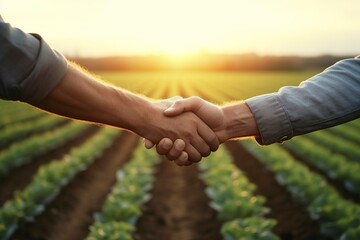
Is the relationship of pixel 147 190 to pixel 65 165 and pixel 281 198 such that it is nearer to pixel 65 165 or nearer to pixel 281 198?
pixel 65 165

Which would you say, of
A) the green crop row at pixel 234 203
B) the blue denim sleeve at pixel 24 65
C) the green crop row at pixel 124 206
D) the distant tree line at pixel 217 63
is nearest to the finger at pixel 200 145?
the green crop row at pixel 234 203

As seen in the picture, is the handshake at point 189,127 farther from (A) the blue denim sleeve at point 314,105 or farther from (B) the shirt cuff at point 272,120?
(A) the blue denim sleeve at point 314,105

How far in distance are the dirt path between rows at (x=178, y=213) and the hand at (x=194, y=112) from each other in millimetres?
2102

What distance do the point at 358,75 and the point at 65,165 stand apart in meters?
5.72

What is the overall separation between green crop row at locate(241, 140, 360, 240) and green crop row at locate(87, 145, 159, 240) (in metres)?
2.06

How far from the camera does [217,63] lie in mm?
102688

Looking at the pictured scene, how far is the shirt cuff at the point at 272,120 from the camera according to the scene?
405cm

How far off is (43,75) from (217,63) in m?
100

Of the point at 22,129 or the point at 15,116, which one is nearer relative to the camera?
the point at 22,129

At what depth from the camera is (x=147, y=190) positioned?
8508 mm

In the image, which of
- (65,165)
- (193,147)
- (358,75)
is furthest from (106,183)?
(358,75)

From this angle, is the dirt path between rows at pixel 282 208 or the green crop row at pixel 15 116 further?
the green crop row at pixel 15 116

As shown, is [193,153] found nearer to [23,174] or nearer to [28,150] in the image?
[23,174]

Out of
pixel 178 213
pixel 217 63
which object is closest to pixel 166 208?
pixel 178 213
